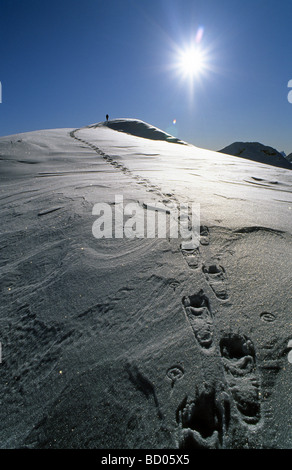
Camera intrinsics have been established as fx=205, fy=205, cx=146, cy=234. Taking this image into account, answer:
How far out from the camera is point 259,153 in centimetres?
2364

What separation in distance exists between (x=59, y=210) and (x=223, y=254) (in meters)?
1.57

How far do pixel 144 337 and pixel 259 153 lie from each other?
91.9 ft

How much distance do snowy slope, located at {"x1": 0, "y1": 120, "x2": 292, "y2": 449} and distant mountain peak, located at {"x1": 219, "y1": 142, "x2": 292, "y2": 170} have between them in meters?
25.5

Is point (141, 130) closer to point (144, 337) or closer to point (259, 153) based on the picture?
point (259, 153)

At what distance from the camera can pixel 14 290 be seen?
1.19 meters

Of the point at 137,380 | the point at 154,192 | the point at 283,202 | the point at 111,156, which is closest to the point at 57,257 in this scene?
the point at 137,380

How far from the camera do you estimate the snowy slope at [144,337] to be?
27.5 inches

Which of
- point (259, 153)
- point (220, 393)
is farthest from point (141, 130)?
point (220, 393)

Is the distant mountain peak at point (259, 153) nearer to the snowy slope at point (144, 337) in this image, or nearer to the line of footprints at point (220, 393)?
the snowy slope at point (144, 337)

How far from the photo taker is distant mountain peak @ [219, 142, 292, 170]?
2253cm

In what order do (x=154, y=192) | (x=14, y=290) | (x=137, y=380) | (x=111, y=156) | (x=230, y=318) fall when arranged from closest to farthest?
(x=137, y=380) < (x=230, y=318) < (x=14, y=290) < (x=154, y=192) < (x=111, y=156)

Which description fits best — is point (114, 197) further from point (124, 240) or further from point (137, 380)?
point (137, 380)
